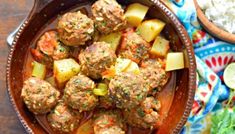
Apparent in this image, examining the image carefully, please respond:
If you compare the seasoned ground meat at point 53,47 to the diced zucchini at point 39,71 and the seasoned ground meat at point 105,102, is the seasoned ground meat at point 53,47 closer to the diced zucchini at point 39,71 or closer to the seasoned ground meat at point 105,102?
the diced zucchini at point 39,71

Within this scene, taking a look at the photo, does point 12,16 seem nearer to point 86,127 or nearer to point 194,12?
point 86,127

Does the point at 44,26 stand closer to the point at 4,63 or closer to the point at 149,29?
the point at 4,63

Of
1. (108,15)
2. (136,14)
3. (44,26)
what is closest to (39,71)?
(44,26)

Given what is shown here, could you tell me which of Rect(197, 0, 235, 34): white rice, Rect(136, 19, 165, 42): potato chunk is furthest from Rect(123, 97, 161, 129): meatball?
Rect(197, 0, 235, 34): white rice

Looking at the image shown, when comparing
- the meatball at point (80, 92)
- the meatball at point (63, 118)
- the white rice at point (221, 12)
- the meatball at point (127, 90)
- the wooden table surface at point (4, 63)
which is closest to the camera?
the meatball at point (127, 90)

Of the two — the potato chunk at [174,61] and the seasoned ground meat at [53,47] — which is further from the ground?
the seasoned ground meat at [53,47]

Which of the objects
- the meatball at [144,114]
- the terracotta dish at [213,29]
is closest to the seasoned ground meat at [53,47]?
the meatball at [144,114]

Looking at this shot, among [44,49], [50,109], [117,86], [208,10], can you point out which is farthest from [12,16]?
[208,10]
